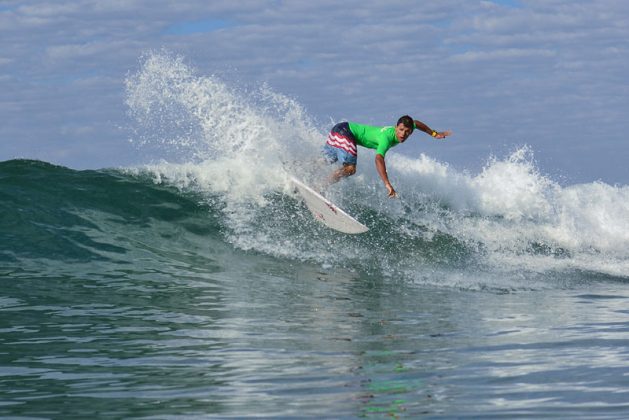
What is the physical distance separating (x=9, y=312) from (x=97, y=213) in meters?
5.40

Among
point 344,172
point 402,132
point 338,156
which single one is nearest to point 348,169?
point 344,172

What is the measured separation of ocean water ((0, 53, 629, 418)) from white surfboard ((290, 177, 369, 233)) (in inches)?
8.7

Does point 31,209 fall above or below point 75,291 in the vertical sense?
above

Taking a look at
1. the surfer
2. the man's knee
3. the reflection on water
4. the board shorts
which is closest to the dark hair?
the surfer

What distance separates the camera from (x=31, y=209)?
13094mm

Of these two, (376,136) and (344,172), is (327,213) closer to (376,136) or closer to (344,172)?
(344,172)

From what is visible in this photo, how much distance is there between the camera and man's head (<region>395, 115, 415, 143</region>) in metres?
12.0

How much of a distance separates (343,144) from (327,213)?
3.42 ft

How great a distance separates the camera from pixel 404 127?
12.0m

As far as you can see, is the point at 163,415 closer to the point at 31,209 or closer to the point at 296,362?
the point at 296,362

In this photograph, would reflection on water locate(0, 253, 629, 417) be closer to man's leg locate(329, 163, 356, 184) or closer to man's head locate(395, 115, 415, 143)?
man's head locate(395, 115, 415, 143)

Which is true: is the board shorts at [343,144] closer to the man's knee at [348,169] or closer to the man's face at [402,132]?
the man's knee at [348,169]

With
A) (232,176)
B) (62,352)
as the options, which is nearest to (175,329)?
(62,352)

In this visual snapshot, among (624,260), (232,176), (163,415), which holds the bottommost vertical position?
(163,415)
